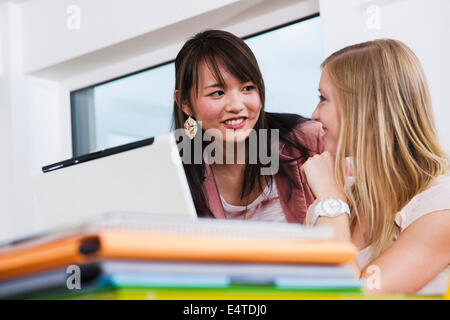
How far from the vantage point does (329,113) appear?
5.07ft

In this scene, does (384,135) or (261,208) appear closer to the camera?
(384,135)

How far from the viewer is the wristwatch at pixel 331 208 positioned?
129cm

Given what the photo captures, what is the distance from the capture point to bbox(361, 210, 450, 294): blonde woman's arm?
1.18 metres

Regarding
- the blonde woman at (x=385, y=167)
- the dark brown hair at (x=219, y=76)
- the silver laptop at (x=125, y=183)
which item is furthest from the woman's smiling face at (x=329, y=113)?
the silver laptop at (x=125, y=183)

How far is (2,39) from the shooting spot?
3.13m

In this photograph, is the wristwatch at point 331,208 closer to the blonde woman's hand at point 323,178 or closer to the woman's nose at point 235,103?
the blonde woman's hand at point 323,178

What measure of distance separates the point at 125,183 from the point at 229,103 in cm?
93

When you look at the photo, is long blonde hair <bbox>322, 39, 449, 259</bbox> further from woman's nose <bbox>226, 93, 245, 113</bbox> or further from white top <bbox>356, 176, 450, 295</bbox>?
woman's nose <bbox>226, 93, 245, 113</bbox>

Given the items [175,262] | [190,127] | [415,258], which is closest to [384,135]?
[415,258]

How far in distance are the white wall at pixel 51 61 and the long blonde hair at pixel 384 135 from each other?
1.16 m

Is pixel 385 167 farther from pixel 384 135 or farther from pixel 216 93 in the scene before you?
pixel 216 93

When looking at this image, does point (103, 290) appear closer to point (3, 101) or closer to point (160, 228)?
point (160, 228)

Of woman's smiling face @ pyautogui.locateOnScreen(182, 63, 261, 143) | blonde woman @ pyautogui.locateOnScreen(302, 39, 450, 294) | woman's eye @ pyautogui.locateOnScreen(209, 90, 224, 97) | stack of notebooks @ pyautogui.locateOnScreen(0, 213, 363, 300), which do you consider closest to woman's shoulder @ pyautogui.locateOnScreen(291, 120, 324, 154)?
woman's smiling face @ pyautogui.locateOnScreen(182, 63, 261, 143)

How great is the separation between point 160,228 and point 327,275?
0.16 metres
